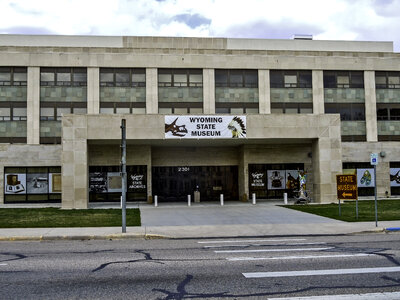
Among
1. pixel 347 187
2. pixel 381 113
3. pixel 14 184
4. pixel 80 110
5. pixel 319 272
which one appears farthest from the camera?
pixel 381 113

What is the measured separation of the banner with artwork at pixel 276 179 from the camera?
114ft

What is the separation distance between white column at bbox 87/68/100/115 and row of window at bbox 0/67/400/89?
17.9 inches

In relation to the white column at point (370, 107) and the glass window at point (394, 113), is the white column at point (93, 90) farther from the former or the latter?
the glass window at point (394, 113)

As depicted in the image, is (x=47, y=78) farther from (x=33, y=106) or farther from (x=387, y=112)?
(x=387, y=112)

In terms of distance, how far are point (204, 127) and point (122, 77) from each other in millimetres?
10759

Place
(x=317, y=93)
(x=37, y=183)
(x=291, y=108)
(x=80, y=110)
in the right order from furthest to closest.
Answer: (x=317, y=93), (x=291, y=108), (x=80, y=110), (x=37, y=183)

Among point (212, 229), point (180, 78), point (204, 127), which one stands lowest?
point (212, 229)

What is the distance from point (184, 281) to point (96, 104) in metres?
28.6

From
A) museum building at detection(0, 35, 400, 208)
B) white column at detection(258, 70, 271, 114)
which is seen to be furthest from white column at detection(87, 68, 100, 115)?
white column at detection(258, 70, 271, 114)

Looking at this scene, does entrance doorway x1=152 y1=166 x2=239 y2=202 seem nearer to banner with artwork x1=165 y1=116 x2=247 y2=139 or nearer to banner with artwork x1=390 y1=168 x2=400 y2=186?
banner with artwork x1=165 y1=116 x2=247 y2=139

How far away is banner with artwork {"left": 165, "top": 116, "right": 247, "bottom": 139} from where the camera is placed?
94.1ft

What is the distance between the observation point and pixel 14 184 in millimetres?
33656

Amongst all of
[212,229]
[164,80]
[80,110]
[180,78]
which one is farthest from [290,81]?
Result: [212,229]

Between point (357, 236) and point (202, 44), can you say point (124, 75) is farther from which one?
point (357, 236)
